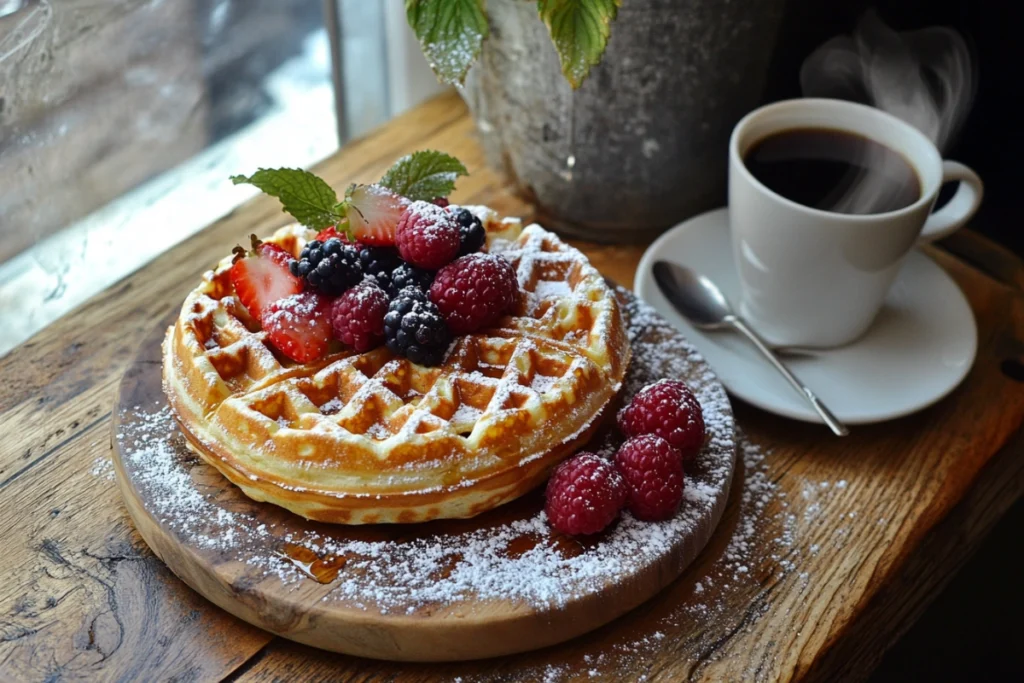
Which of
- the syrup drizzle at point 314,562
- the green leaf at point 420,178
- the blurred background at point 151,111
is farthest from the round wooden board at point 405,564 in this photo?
the blurred background at point 151,111

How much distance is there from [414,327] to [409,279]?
86 mm

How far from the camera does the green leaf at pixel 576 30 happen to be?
1.41 m

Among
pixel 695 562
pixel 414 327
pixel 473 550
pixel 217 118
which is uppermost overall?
pixel 414 327

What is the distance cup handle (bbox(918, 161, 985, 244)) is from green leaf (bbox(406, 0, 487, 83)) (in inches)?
31.1

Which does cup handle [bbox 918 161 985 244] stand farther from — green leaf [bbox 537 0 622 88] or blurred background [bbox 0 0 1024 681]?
green leaf [bbox 537 0 622 88]

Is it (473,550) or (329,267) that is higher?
(329,267)

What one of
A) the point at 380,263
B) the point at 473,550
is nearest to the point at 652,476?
the point at 473,550

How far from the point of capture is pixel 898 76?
1.87 meters

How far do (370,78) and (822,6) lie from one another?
42.0 inches

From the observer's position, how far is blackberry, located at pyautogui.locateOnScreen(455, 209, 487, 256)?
1.36 metres

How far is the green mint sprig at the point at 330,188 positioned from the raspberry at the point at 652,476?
0.49 metres

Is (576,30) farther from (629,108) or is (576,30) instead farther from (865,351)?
(865,351)

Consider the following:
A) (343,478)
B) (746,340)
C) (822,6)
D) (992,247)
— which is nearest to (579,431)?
(343,478)

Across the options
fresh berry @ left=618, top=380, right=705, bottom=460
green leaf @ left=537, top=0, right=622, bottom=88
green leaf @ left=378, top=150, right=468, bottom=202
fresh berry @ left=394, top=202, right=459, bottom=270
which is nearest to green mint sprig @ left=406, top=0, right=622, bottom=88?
green leaf @ left=537, top=0, right=622, bottom=88
